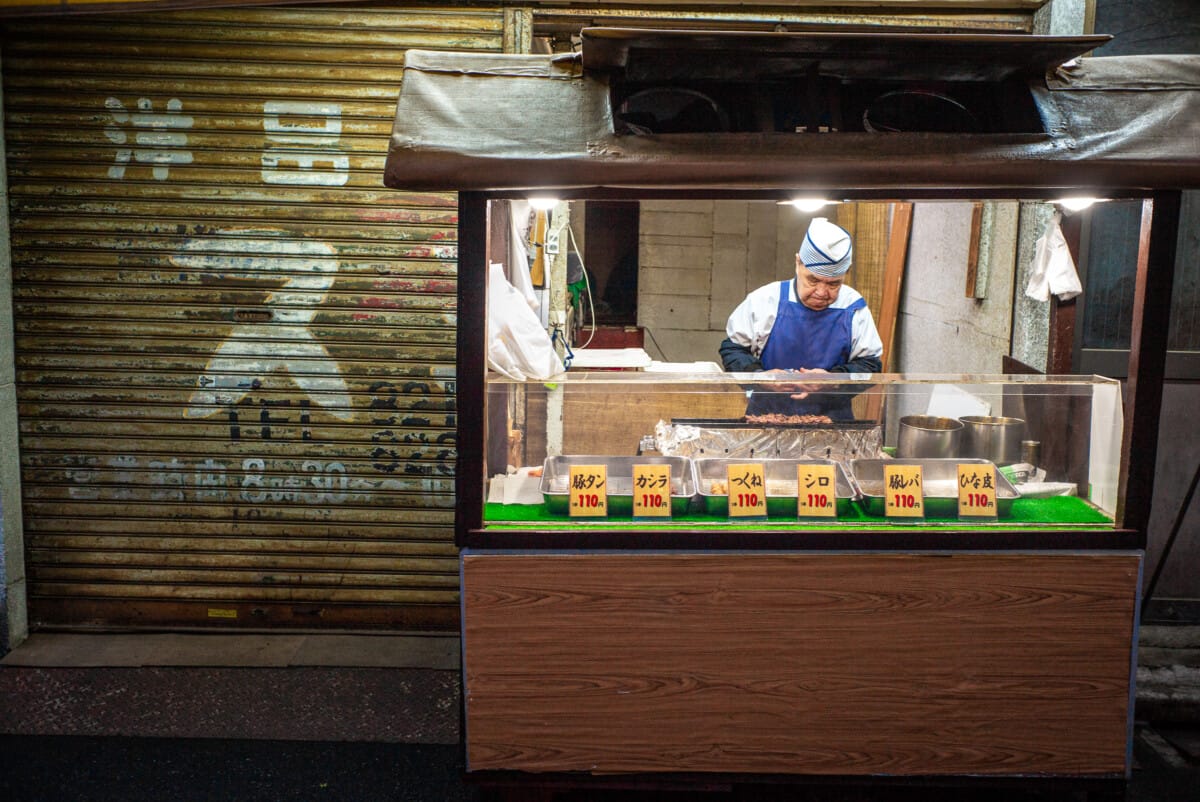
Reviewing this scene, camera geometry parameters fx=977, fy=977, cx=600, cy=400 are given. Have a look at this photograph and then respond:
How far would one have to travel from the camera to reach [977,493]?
3.75 metres

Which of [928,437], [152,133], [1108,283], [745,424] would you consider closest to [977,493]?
[928,437]

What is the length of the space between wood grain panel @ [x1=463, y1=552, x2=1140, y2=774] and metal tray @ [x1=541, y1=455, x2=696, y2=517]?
23 cm

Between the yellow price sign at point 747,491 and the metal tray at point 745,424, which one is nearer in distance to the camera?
the yellow price sign at point 747,491

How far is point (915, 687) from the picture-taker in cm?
371

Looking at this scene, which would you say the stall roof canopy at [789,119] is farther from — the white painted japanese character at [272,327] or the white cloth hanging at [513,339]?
the white painted japanese character at [272,327]

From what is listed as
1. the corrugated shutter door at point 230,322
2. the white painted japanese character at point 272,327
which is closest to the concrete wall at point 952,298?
the corrugated shutter door at point 230,322

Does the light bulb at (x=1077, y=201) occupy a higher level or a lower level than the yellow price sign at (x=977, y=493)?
higher

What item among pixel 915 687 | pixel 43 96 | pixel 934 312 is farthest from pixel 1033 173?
pixel 43 96

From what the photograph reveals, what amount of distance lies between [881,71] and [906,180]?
441mm

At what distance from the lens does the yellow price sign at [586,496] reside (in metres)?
3.75

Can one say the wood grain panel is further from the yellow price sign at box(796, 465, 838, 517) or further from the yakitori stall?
the yellow price sign at box(796, 465, 838, 517)

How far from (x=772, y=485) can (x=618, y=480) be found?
0.62 metres

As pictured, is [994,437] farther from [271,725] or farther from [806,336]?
[271,725]

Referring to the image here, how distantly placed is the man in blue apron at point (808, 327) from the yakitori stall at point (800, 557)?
2027 millimetres
